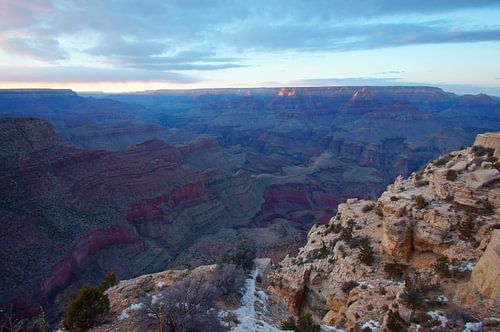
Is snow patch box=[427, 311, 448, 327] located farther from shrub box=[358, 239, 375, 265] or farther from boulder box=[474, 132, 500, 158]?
boulder box=[474, 132, 500, 158]

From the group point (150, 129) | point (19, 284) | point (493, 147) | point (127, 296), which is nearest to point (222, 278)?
point (127, 296)

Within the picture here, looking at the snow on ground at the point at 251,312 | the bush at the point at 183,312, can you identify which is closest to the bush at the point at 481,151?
the snow on ground at the point at 251,312

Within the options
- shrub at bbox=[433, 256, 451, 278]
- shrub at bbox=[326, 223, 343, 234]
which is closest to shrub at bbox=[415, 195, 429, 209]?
shrub at bbox=[433, 256, 451, 278]

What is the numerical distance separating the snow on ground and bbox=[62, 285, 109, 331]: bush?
4.69m

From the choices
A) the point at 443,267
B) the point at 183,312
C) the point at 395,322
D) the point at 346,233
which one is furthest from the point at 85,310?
the point at 346,233

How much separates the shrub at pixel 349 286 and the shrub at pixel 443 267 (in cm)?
337

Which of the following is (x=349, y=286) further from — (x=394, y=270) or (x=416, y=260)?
(x=416, y=260)

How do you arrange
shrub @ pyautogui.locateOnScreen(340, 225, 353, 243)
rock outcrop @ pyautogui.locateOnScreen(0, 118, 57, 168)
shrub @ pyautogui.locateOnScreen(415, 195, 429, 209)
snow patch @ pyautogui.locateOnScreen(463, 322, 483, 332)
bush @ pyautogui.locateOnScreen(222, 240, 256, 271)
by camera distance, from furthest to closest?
rock outcrop @ pyautogui.locateOnScreen(0, 118, 57, 168), shrub @ pyautogui.locateOnScreen(340, 225, 353, 243), bush @ pyautogui.locateOnScreen(222, 240, 256, 271), shrub @ pyautogui.locateOnScreen(415, 195, 429, 209), snow patch @ pyautogui.locateOnScreen(463, 322, 483, 332)

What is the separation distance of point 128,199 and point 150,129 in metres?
84.3

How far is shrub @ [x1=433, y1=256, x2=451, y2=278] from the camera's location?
1375cm

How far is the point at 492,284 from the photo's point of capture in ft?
38.3

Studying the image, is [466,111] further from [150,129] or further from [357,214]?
[357,214]

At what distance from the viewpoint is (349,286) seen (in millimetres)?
16125

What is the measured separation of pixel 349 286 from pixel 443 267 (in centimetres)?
399
